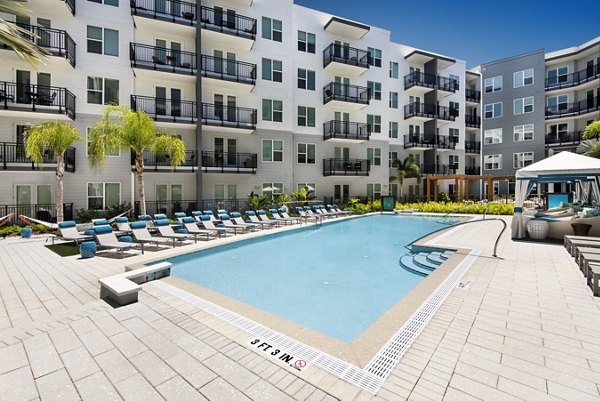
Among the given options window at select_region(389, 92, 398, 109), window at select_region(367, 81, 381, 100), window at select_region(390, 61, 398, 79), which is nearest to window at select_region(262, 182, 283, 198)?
window at select_region(367, 81, 381, 100)

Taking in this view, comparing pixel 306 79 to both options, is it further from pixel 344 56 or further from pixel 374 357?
pixel 374 357

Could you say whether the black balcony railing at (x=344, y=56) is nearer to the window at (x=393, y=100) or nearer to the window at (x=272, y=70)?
the window at (x=272, y=70)

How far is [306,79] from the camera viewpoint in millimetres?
24688

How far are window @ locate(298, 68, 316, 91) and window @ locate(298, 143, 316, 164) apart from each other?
191 inches

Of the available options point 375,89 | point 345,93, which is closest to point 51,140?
point 345,93

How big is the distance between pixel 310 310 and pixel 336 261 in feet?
13.2

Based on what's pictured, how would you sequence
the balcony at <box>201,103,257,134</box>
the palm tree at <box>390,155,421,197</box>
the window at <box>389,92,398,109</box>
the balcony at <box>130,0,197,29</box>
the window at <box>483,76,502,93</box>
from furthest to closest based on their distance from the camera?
1. the window at <box>483,76,502,93</box>
2. the window at <box>389,92,398,109</box>
3. the palm tree at <box>390,155,421,197</box>
4. the balcony at <box>201,103,257,134</box>
5. the balcony at <box>130,0,197,29</box>

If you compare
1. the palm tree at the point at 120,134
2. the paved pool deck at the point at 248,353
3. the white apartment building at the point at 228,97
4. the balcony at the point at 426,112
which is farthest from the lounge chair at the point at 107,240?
the balcony at the point at 426,112

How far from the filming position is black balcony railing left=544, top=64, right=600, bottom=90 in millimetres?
27831

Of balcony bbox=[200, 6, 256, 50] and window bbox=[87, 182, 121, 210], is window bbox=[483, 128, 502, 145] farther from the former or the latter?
window bbox=[87, 182, 121, 210]

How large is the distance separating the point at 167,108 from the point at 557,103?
126 ft

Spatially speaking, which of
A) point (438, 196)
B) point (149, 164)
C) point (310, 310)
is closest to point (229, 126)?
point (149, 164)

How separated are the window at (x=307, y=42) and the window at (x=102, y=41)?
1337 cm

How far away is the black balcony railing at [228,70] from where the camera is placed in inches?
786
